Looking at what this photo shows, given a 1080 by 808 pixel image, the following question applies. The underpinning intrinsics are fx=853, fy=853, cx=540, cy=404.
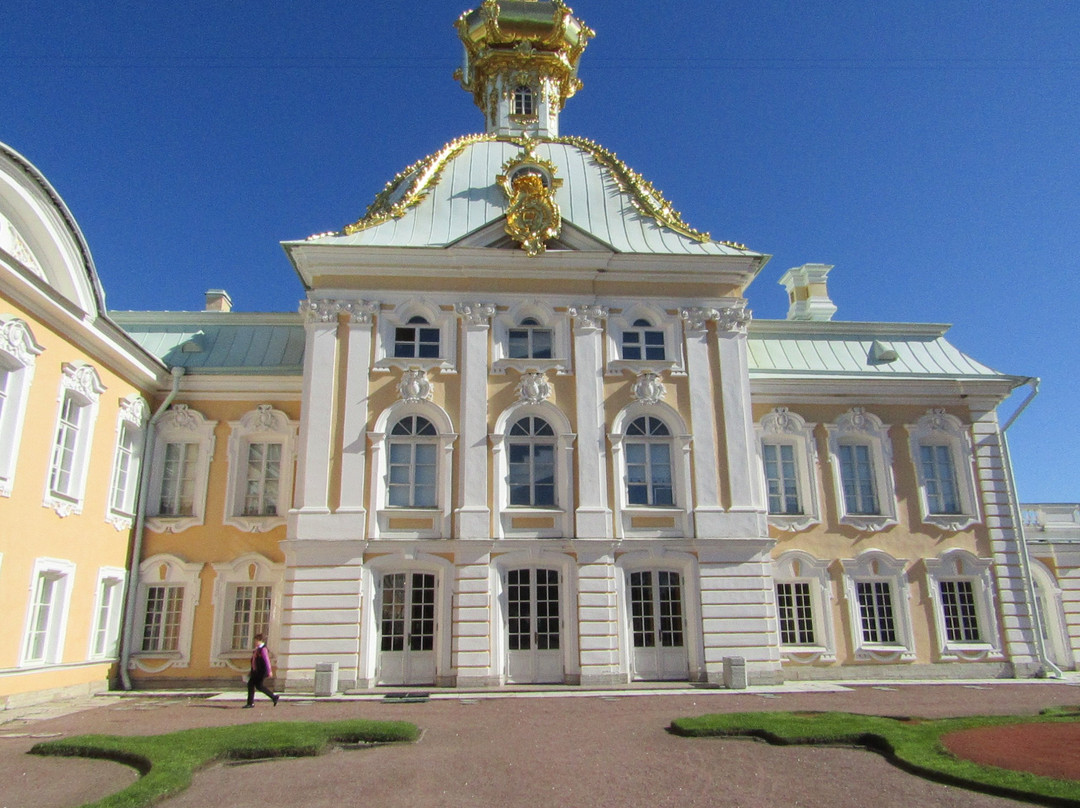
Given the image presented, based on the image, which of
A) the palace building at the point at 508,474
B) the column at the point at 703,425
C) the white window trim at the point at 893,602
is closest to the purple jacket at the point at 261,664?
the palace building at the point at 508,474

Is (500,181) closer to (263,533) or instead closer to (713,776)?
(263,533)

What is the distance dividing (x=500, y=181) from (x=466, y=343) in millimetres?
4584

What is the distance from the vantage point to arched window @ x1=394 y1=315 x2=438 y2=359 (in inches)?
786

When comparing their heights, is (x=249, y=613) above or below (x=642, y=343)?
below

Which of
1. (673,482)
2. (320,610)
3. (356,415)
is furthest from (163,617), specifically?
(673,482)

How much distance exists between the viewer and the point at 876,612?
20688 mm

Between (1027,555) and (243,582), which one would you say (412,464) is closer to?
(243,582)

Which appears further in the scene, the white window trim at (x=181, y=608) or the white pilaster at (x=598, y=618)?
the white window trim at (x=181, y=608)

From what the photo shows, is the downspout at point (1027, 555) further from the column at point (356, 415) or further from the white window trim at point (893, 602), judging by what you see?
the column at point (356, 415)

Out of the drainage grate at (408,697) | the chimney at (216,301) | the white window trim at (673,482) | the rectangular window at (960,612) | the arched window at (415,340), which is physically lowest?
the drainage grate at (408,697)

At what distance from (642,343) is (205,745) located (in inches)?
525

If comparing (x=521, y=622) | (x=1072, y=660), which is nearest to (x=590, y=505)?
(x=521, y=622)

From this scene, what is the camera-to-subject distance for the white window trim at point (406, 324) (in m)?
19.5

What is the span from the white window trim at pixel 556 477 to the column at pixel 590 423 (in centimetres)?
27
